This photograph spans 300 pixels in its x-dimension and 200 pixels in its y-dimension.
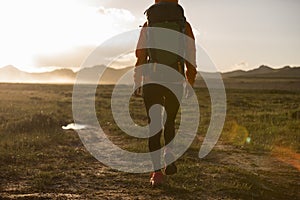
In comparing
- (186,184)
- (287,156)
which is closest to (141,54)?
(186,184)

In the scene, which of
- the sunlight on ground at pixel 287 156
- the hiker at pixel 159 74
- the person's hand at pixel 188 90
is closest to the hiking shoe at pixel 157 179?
the hiker at pixel 159 74

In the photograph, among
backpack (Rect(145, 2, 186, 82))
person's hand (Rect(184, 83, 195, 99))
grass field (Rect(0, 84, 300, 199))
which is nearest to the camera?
grass field (Rect(0, 84, 300, 199))

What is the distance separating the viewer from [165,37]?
576cm

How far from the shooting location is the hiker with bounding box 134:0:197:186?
576cm

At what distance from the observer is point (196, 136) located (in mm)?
12578

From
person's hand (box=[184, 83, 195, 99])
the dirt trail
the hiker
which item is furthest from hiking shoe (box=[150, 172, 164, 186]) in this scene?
person's hand (box=[184, 83, 195, 99])

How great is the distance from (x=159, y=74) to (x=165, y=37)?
563 mm

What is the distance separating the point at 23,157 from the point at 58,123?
7465 millimetres

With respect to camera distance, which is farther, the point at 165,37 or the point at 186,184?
the point at 186,184

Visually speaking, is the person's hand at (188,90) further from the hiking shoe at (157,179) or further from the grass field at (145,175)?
the grass field at (145,175)

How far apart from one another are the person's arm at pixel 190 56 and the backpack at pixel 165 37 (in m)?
0.11

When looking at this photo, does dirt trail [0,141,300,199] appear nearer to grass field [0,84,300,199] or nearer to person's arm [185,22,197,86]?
grass field [0,84,300,199]

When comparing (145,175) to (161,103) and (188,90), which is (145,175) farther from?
(188,90)

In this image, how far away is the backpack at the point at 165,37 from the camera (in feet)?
18.9
